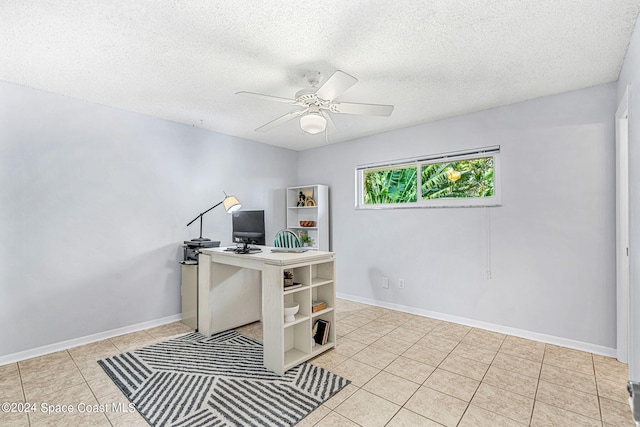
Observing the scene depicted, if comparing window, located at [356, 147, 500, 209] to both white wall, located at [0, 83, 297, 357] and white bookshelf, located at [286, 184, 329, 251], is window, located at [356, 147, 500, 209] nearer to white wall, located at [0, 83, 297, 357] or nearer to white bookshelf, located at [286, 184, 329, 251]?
white bookshelf, located at [286, 184, 329, 251]

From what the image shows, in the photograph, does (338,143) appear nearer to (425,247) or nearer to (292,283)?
(425,247)

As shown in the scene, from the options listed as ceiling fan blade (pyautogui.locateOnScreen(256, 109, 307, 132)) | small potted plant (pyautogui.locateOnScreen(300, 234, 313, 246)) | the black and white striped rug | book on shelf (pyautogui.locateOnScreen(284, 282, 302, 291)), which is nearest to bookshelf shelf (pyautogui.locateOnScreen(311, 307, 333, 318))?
book on shelf (pyautogui.locateOnScreen(284, 282, 302, 291))

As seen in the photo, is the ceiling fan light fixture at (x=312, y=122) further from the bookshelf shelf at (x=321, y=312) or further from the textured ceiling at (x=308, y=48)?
the bookshelf shelf at (x=321, y=312)

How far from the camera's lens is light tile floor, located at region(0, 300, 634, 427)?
1.84m

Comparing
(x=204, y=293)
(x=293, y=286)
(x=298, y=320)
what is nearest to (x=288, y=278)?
(x=293, y=286)

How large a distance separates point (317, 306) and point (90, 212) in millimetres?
2447

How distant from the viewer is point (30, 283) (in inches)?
106

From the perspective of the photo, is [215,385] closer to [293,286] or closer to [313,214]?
[293,286]

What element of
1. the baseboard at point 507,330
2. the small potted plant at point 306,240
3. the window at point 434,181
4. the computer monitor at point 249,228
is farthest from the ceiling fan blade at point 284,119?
the baseboard at point 507,330

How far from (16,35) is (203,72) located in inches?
44.4

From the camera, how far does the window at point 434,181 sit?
3365 millimetres

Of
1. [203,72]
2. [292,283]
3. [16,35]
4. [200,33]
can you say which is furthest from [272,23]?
[292,283]

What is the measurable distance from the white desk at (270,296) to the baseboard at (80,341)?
2.04 ft

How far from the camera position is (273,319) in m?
2.39
